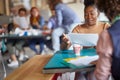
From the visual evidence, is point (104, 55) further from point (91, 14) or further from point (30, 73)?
point (91, 14)

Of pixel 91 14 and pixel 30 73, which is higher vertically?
pixel 91 14

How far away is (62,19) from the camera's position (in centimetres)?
503

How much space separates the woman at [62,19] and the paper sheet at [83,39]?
2.77m

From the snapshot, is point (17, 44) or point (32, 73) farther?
point (17, 44)

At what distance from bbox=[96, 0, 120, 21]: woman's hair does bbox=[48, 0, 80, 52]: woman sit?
3641mm

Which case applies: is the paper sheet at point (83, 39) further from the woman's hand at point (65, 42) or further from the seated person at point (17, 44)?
the seated person at point (17, 44)

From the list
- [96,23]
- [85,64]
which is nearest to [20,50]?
[96,23]

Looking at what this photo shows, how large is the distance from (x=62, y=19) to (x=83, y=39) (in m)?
2.96

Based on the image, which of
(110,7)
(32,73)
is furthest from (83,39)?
(110,7)

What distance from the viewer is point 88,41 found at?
2.14 m

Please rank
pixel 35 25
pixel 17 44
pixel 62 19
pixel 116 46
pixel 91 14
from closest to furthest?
pixel 116 46
pixel 91 14
pixel 62 19
pixel 17 44
pixel 35 25

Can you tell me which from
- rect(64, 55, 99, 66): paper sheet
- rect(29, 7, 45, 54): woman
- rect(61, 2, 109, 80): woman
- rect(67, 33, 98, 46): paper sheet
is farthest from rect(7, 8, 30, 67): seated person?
rect(64, 55, 99, 66): paper sheet

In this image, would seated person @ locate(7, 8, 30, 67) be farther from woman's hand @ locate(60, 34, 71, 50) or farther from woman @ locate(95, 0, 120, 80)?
woman @ locate(95, 0, 120, 80)

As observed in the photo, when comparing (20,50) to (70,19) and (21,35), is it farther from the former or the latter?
(70,19)
